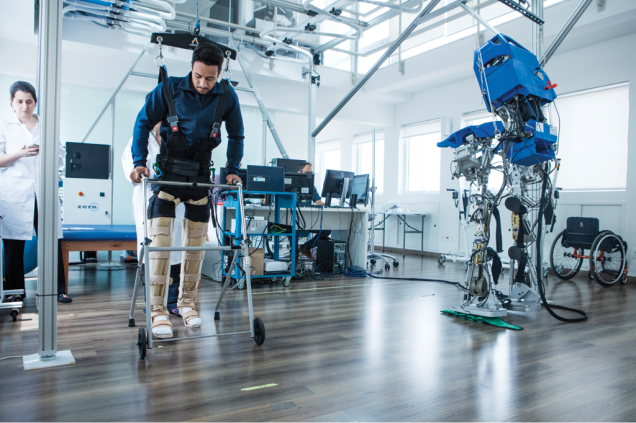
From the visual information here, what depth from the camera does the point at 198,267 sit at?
8.54ft

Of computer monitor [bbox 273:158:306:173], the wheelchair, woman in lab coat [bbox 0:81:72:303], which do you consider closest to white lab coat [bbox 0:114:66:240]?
woman in lab coat [bbox 0:81:72:303]

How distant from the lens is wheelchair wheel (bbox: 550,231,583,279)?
5.30 meters

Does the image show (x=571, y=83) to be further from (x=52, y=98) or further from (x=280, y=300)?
(x=52, y=98)

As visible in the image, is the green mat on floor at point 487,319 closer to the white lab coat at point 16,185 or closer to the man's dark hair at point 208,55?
the man's dark hair at point 208,55

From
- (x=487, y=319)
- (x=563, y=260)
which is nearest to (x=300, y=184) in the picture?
(x=487, y=319)

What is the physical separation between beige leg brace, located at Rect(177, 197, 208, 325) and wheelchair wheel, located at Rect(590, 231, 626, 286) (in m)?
4.28

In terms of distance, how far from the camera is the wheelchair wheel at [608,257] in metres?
4.96

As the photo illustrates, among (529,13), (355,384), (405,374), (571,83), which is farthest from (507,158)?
(571,83)

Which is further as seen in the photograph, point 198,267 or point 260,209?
point 260,209

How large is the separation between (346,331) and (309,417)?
1179mm

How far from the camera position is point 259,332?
7.33 feet

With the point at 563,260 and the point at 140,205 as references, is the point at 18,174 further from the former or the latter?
the point at 563,260

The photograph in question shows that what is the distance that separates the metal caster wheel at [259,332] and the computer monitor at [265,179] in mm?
2042

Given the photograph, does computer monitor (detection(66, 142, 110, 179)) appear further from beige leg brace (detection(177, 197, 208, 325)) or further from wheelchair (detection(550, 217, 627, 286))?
wheelchair (detection(550, 217, 627, 286))
